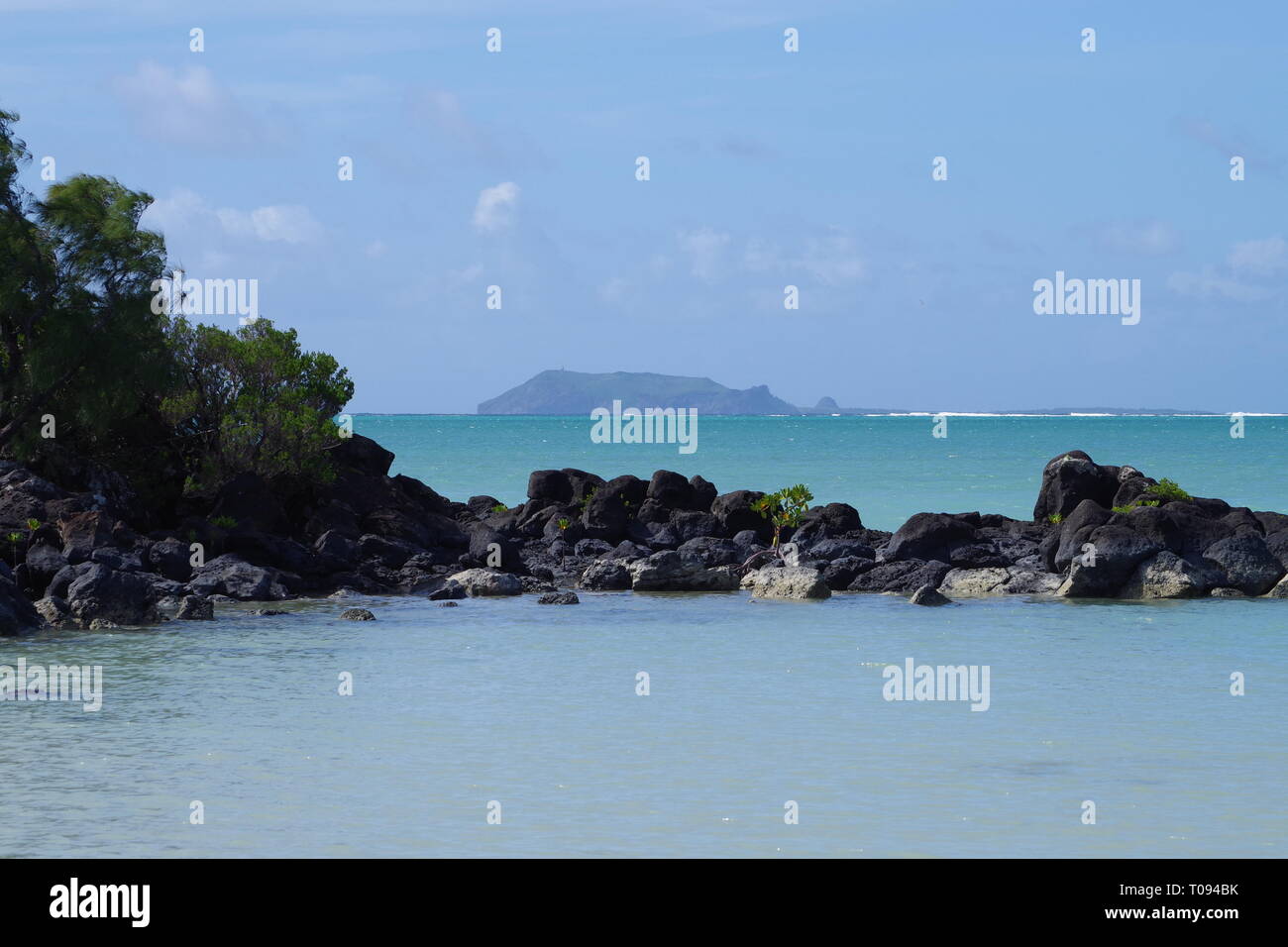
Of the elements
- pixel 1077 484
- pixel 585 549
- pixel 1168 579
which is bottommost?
pixel 1168 579

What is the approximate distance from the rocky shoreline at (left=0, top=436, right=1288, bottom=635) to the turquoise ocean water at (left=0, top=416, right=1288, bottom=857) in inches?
61.5

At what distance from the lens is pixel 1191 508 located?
37250 millimetres

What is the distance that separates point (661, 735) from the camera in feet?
62.7

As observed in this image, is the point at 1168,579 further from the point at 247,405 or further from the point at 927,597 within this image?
the point at 247,405

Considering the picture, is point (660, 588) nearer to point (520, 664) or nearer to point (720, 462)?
point (520, 664)

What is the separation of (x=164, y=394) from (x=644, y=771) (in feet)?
91.9

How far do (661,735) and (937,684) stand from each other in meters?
5.69

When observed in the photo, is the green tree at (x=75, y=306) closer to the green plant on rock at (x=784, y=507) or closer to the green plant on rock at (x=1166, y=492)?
the green plant on rock at (x=784, y=507)

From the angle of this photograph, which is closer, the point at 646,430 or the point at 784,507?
the point at 784,507

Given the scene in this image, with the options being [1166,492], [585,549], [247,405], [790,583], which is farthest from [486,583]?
[1166,492]

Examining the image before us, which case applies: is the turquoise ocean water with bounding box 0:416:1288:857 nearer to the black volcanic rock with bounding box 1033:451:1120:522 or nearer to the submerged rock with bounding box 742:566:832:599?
the submerged rock with bounding box 742:566:832:599

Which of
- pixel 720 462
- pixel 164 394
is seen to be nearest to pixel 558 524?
pixel 164 394

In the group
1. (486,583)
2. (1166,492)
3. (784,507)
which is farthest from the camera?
(784,507)

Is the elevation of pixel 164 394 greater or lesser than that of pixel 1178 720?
greater
